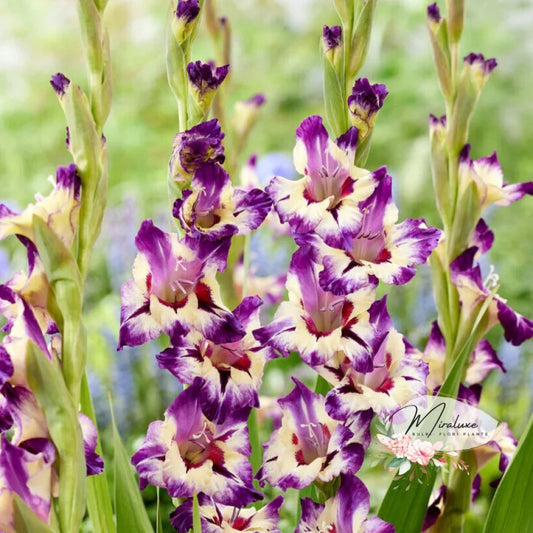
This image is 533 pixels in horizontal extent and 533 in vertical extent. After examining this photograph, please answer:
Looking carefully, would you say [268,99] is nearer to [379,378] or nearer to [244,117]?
[244,117]

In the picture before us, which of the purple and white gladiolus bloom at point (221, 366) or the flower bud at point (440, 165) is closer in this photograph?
the purple and white gladiolus bloom at point (221, 366)

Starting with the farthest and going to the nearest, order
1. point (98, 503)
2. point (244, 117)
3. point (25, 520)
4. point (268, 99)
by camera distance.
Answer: point (268, 99) → point (244, 117) → point (98, 503) → point (25, 520)

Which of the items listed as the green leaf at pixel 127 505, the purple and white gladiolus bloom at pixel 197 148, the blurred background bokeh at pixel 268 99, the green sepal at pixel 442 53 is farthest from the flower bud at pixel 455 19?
the blurred background bokeh at pixel 268 99

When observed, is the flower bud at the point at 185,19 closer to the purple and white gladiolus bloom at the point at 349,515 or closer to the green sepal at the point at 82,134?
the green sepal at the point at 82,134

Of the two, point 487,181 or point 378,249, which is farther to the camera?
point 487,181

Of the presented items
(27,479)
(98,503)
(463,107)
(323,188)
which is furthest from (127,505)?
(463,107)

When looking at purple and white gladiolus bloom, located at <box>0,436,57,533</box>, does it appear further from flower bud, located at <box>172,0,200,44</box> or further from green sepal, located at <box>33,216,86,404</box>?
flower bud, located at <box>172,0,200,44</box>
